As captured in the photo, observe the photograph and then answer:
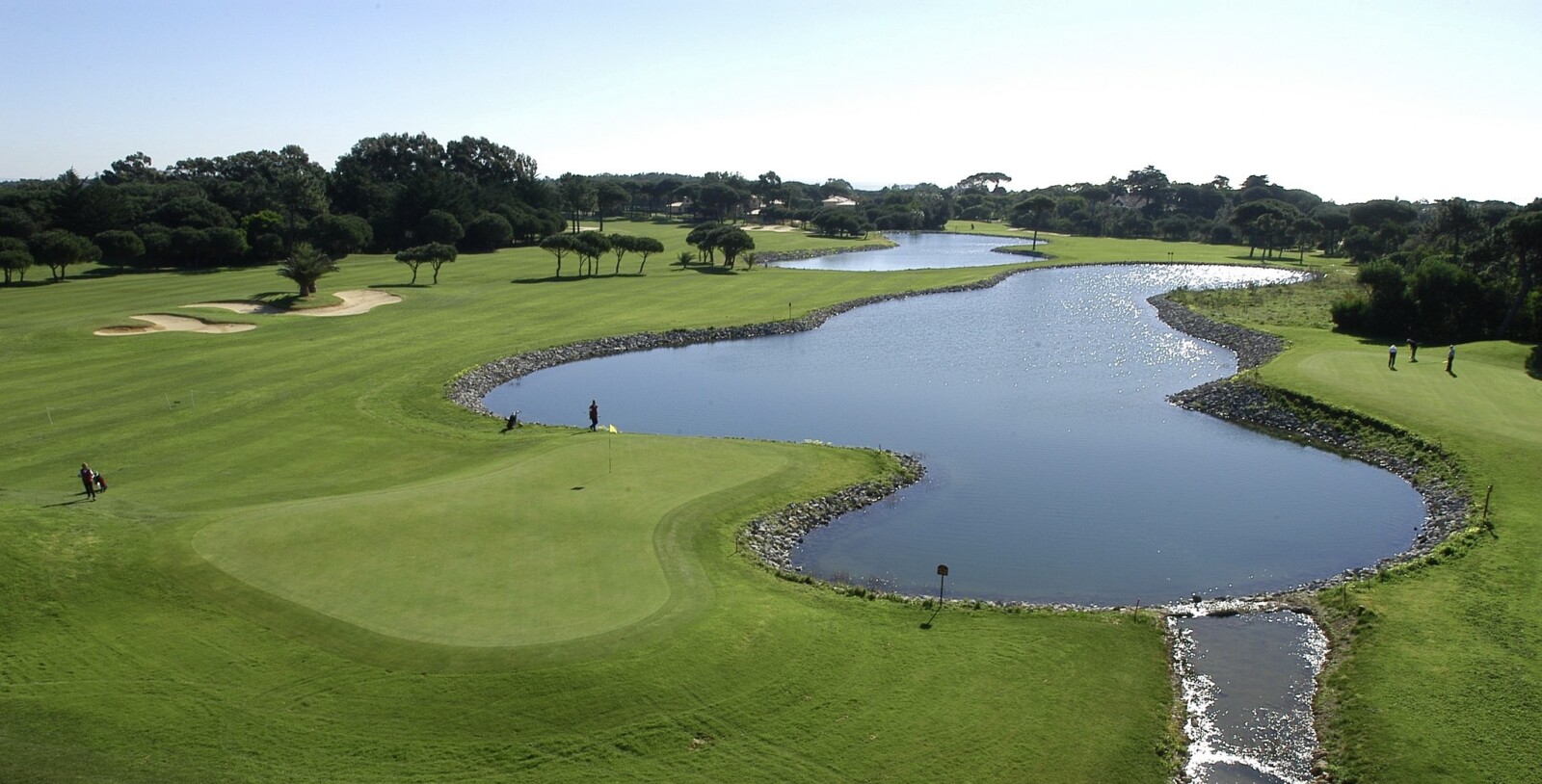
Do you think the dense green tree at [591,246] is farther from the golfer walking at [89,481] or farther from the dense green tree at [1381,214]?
the dense green tree at [1381,214]

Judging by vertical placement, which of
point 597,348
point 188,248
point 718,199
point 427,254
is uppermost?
point 718,199

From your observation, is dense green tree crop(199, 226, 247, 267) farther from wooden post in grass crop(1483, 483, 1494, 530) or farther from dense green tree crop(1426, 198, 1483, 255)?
dense green tree crop(1426, 198, 1483, 255)

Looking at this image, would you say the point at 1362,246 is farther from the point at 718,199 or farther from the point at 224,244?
the point at 224,244

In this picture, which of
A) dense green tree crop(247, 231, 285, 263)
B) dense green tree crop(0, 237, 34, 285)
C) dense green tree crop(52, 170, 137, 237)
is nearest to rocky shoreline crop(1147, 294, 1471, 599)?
dense green tree crop(0, 237, 34, 285)

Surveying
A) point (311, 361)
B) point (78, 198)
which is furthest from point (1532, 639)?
point (78, 198)

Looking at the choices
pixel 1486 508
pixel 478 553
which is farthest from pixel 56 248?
pixel 1486 508

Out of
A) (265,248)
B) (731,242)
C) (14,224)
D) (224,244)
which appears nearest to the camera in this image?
(14,224)

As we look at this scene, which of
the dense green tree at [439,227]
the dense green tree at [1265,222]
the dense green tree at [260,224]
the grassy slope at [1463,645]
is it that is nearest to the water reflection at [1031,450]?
the grassy slope at [1463,645]
